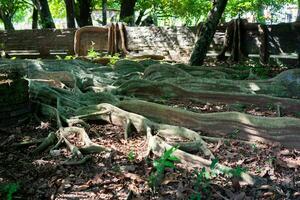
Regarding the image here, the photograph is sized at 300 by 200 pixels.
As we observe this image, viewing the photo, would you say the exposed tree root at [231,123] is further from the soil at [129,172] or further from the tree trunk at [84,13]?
the tree trunk at [84,13]

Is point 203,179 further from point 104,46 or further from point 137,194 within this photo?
point 104,46

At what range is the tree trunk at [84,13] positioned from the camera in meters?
17.7

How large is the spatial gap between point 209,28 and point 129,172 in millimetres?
5940

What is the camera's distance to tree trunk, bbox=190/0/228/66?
375 inches

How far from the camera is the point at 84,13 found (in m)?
18.0

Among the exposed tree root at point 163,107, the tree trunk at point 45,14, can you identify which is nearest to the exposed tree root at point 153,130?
the exposed tree root at point 163,107

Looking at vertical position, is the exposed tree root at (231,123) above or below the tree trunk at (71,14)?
below

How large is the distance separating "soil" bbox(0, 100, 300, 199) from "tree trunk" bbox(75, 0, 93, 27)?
1293cm

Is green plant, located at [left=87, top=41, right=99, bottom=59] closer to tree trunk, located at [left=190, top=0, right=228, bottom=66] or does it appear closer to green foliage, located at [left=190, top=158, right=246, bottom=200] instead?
tree trunk, located at [left=190, top=0, right=228, bottom=66]

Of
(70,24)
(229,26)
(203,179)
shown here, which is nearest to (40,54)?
(70,24)

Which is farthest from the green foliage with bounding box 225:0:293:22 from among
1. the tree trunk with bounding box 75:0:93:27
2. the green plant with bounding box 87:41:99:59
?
the green plant with bounding box 87:41:99:59

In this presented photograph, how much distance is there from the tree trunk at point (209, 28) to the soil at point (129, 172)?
15.4ft

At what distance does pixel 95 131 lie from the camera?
5711mm

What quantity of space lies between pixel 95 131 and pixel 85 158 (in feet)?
3.43
